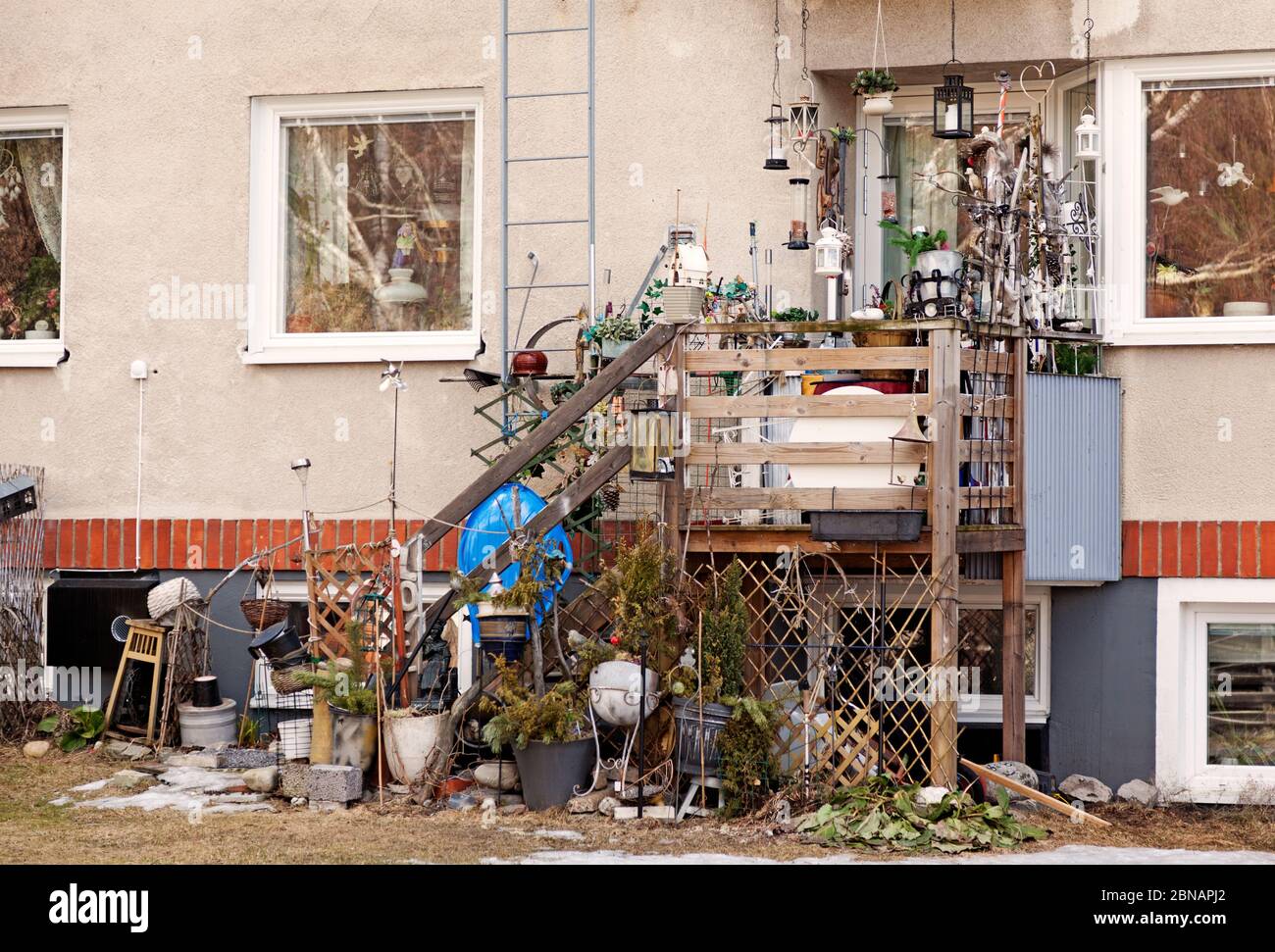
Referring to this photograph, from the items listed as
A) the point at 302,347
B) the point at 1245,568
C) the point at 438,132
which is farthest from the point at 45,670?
the point at 1245,568

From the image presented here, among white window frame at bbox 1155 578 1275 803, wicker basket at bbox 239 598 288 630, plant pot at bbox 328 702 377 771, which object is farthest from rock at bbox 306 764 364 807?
white window frame at bbox 1155 578 1275 803

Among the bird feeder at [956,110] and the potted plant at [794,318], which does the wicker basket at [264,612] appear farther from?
the bird feeder at [956,110]

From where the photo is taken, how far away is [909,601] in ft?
33.7

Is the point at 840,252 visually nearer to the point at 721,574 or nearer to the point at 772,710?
the point at 721,574

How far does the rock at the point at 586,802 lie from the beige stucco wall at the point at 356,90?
254cm

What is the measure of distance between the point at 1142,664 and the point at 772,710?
2.60 metres

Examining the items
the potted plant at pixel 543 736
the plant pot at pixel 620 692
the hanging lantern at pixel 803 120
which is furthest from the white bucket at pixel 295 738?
the hanging lantern at pixel 803 120

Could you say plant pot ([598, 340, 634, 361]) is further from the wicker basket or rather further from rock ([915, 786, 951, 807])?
rock ([915, 786, 951, 807])

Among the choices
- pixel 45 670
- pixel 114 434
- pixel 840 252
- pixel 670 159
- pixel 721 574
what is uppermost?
pixel 670 159

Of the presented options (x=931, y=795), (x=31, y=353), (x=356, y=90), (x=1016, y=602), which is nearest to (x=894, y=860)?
(x=931, y=795)

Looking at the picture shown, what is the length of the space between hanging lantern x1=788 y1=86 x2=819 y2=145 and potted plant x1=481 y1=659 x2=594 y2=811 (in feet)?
11.3

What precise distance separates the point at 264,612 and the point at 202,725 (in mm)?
750

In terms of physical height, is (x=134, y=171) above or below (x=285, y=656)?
above

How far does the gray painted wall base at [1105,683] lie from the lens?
9859mm
